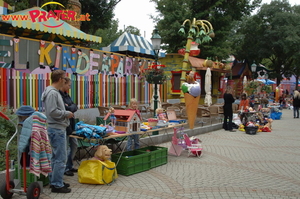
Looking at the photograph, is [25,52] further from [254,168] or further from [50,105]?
[254,168]

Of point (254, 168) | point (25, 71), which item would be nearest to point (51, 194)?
point (254, 168)

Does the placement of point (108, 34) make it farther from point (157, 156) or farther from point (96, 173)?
point (96, 173)

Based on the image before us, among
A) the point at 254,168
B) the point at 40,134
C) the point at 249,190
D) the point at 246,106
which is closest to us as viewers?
the point at 40,134

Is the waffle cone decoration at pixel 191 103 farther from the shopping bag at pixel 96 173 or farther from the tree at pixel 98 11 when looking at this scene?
the tree at pixel 98 11

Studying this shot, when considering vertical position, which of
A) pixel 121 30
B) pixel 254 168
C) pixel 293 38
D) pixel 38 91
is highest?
pixel 121 30

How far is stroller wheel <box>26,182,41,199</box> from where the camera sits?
14.0ft

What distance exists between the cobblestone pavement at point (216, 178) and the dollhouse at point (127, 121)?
3.14 feet

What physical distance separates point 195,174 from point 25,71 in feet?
22.9

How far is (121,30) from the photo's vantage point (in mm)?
49469

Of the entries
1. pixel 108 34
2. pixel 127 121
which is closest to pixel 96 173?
pixel 127 121

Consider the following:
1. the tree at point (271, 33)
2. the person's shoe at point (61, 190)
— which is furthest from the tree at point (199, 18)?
the person's shoe at point (61, 190)

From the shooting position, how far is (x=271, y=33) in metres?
29.5

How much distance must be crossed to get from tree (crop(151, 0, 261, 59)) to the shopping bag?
19051 millimetres

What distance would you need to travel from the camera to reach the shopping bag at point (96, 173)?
17.4ft
